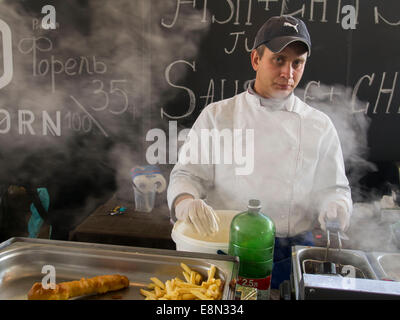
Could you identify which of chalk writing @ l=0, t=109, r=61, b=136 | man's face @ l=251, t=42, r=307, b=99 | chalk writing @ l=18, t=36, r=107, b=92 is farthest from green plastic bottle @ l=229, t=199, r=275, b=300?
chalk writing @ l=0, t=109, r=61, b=136

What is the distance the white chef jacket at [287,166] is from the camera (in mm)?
1958

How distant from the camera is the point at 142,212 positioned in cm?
221

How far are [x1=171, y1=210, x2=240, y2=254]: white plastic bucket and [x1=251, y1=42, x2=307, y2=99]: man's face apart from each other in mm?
683

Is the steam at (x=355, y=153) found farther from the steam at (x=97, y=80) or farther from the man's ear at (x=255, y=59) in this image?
the steam at (x=97, y=80)

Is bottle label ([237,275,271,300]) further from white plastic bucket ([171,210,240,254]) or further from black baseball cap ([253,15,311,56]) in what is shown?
black baseball cap ([253,15,311,56])

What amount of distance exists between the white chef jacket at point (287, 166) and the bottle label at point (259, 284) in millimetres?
757

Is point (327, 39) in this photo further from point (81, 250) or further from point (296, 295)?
point (81, 250)

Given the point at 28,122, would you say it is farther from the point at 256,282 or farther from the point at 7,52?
the point at 256,282

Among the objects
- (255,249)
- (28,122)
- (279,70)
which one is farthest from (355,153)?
(28,122)

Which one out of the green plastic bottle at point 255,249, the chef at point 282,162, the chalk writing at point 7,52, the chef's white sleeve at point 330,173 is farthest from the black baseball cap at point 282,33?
the chalk writing at point 7,52

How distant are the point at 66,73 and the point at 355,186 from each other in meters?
1.82

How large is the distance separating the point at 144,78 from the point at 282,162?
37.2 inches

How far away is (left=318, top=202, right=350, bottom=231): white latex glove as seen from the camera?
6.20 feet

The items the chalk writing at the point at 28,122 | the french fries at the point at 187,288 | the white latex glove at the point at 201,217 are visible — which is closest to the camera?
the french fries at the point at 187,288
